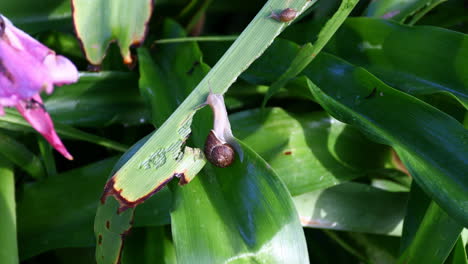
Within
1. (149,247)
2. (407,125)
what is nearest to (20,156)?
(149,247)

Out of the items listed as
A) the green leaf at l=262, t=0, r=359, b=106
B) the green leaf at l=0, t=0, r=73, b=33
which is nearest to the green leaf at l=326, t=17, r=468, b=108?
the green leaf at l=262, t=0, r=359, b=106

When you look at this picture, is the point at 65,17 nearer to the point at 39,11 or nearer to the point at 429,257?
the point at 39,11

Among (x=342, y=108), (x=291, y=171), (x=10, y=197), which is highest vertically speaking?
(x=342, y=108)

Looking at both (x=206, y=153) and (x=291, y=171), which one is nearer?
(x=206, y=153)

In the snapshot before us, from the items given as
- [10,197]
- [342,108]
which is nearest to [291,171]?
[342,108]

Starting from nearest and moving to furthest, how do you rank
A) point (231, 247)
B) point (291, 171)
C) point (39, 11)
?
point (231, 247) → point (291, 171) → point (39, 11)

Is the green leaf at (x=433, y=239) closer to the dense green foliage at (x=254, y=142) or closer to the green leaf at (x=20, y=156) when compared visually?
the dense green foliage at (x=254, y=142)

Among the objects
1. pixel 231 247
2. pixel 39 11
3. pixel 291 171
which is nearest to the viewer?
pixel 231 247

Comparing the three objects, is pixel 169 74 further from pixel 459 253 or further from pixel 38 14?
pixel 459 253

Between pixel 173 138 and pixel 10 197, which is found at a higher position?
pixel 173 138
